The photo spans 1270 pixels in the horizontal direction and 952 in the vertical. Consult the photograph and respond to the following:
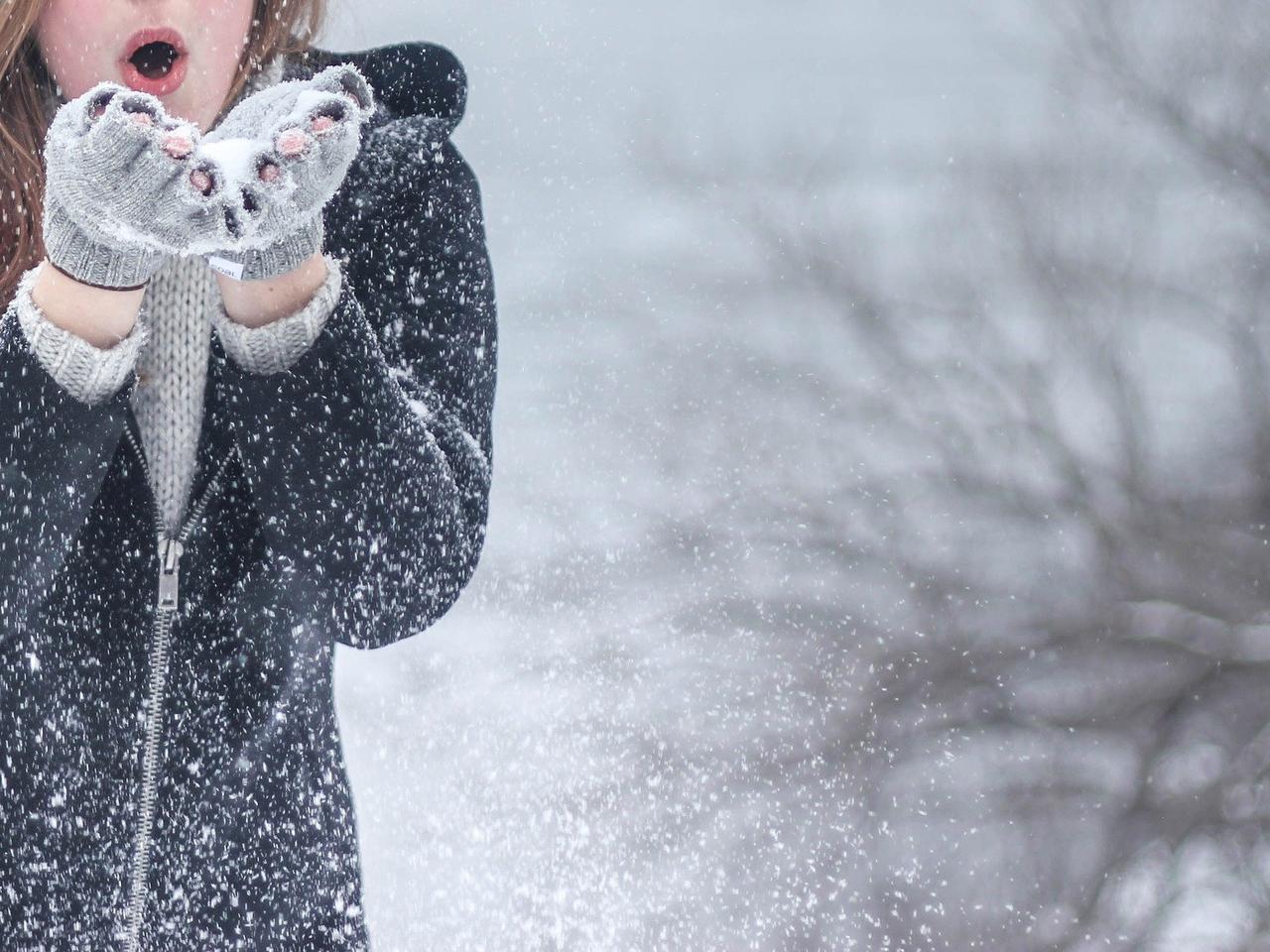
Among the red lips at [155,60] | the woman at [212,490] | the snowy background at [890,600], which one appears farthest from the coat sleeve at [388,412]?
the snowy background at [890,600]

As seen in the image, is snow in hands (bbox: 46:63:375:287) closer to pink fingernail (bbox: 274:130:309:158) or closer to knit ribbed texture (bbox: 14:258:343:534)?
pink fingernail (bbox: 274:130:309:158)

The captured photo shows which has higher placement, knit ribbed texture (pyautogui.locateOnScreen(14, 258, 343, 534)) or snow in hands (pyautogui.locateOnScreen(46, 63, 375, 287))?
snow in hands (pyautogui.locateOnScreen(46, 63, 375, 287))

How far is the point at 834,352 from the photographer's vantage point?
7754 mm

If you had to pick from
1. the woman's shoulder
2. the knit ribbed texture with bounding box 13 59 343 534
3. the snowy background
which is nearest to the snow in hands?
the knit ribbed texture with bounding box 13 59 343 534

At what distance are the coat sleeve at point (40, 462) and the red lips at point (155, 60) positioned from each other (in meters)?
0.18

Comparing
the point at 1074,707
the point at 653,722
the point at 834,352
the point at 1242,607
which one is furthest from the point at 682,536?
the point at 1242,607

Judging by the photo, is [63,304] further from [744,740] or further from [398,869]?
[744,740]

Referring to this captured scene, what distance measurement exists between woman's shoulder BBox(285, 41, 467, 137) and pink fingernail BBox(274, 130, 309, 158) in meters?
0.31

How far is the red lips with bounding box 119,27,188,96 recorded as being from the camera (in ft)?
2.69

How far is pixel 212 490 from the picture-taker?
2.67 ft

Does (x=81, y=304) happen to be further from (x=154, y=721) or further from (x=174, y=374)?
(x=154, y=721)

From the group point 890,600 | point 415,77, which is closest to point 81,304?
point 415,77

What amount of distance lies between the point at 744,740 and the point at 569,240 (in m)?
4.56

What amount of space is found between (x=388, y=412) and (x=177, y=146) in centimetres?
19
